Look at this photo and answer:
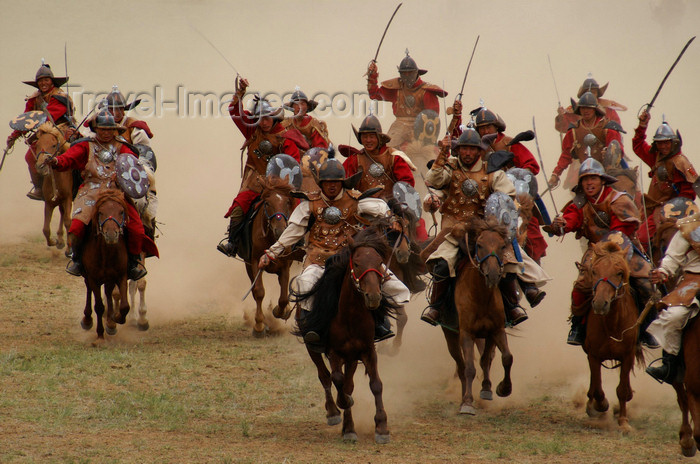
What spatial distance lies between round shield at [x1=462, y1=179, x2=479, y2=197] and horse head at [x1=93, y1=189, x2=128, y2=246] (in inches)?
168

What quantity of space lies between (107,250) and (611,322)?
6.27 meters

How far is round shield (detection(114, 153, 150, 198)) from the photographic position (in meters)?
13.4

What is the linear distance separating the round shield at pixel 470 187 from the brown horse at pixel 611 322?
1.71 meters

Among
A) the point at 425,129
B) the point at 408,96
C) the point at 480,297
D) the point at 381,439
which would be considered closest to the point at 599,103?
the point at 425,129

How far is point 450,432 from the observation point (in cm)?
1020

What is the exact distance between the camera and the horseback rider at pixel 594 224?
10.6 m

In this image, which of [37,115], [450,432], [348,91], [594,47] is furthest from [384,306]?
[594,47]

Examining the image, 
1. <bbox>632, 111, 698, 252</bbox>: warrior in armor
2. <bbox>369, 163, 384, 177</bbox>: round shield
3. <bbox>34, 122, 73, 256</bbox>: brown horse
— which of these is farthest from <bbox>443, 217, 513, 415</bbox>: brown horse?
<bbox>34, 122, 73, 256</bbox>: brown horse

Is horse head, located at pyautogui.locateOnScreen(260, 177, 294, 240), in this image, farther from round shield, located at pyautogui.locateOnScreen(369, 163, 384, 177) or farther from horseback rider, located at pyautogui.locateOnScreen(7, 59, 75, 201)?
horseback rider, located at pyautogui.locateOnScreen(7, 59, 75, 201)

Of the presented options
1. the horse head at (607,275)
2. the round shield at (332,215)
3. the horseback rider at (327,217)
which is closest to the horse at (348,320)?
the horseback rider at (327,217)

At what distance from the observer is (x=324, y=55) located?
116 feet

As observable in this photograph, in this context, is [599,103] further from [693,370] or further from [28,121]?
Result: [693,370]

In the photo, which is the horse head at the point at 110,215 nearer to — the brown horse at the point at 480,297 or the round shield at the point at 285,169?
the round shield at the point at 285,169

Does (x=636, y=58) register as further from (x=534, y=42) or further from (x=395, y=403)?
(x=395, y=403)
